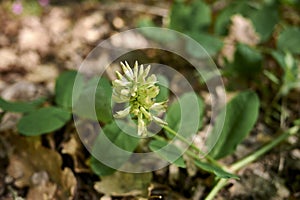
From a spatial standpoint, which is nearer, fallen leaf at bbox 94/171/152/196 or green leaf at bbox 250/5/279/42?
fallen leaf at bbox 94/171/152/196

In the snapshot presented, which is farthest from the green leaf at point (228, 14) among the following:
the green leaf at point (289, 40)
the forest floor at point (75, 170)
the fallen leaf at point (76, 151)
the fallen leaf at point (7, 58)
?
the fallen leaf at point (7, 58)

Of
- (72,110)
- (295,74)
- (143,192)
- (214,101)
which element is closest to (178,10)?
(214,101)

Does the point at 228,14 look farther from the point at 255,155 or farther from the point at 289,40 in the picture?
the point at 255,155

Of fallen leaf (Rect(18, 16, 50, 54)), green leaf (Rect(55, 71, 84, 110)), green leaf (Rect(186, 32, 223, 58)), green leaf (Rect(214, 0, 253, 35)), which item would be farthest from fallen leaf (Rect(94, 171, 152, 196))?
fallen leaf (Rect(18, 16, 50, 54))

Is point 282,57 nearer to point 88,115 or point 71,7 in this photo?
point 88,115

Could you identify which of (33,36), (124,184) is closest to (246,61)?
(124,184)

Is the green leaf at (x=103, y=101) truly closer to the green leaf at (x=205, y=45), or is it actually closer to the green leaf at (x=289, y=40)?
the green leaf at (x=205, y=45)

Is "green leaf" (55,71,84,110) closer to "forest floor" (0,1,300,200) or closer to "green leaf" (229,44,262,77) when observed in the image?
"forest floor" (0,1,300,200)
